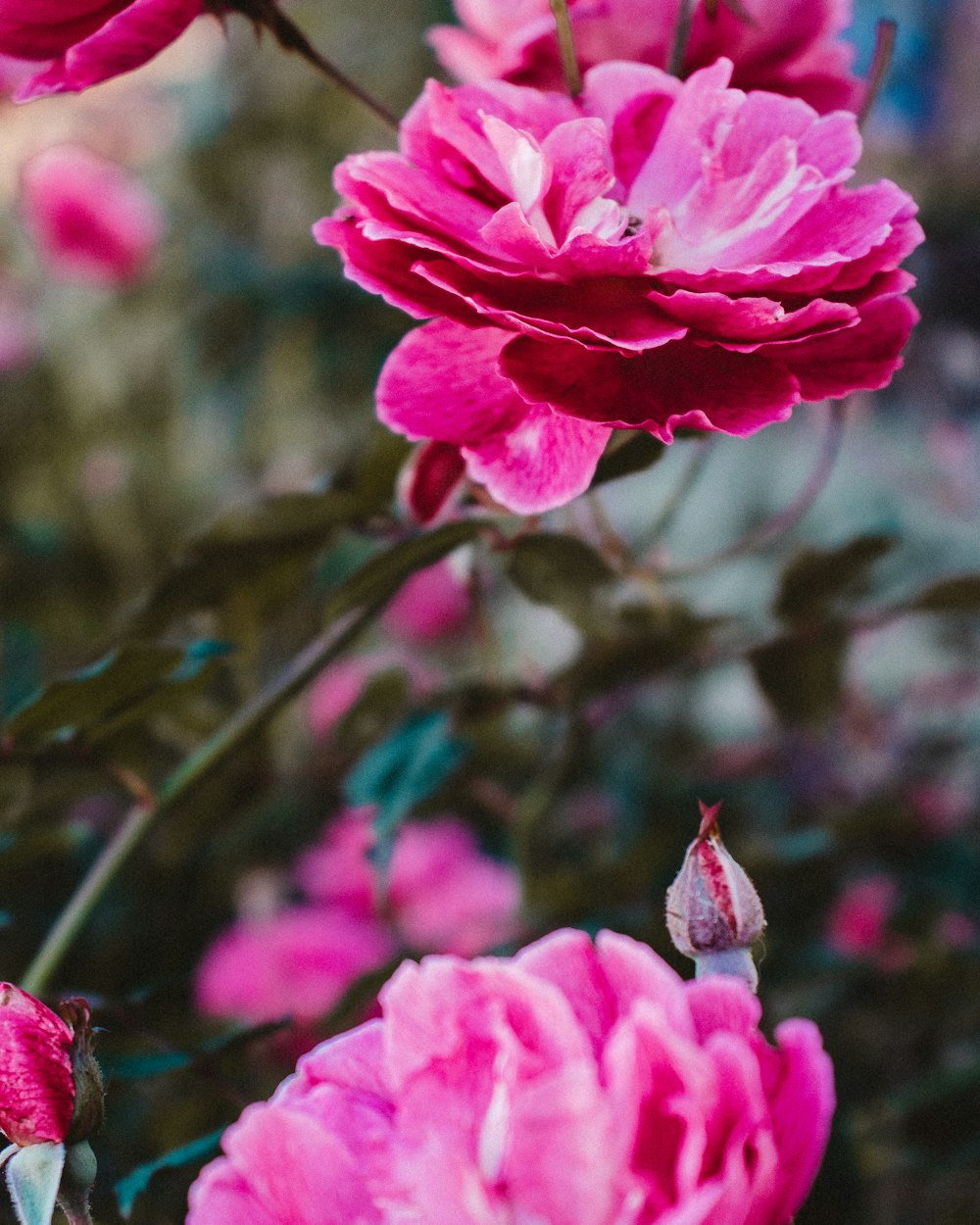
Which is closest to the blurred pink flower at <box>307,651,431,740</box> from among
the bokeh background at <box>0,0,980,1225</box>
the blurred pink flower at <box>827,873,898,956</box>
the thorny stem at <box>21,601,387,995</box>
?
the bokeh background at <box>0,0,980,1225</box>

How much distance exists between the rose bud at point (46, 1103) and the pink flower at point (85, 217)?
1001 mm

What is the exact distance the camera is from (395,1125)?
0.19 metres

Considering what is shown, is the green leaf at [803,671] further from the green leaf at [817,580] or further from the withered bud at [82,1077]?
the withered bud at [82,1077]

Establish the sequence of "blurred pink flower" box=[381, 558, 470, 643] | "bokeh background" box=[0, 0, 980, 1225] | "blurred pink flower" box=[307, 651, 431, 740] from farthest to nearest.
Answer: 1. "blurred pink flower" box=[381, 558, 470, 643]
2. "blurred pink flower" box=[307, 651, 431, 740]
3. "bokeh background" box=[0, 0, 980, 1225]

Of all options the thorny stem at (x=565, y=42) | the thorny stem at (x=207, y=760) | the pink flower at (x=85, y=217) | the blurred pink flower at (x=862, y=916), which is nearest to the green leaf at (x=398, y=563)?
the thorny stem at (x=207, y=760)

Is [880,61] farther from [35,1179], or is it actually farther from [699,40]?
[35,1179]

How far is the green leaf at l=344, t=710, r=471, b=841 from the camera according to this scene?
0.38 meters

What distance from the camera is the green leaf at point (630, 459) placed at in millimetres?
270

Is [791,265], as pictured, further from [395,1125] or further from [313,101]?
[313,101]

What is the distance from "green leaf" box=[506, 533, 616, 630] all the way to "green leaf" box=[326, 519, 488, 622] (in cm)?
2

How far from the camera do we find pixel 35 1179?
193 mm

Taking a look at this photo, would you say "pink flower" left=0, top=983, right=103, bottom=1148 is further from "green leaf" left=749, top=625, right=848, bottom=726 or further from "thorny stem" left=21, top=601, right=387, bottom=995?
"green leaf" left=749, top=625, right=848, bottom=726

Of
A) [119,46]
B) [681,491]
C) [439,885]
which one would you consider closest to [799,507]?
→ [681,491]

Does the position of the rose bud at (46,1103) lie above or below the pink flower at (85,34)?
below
